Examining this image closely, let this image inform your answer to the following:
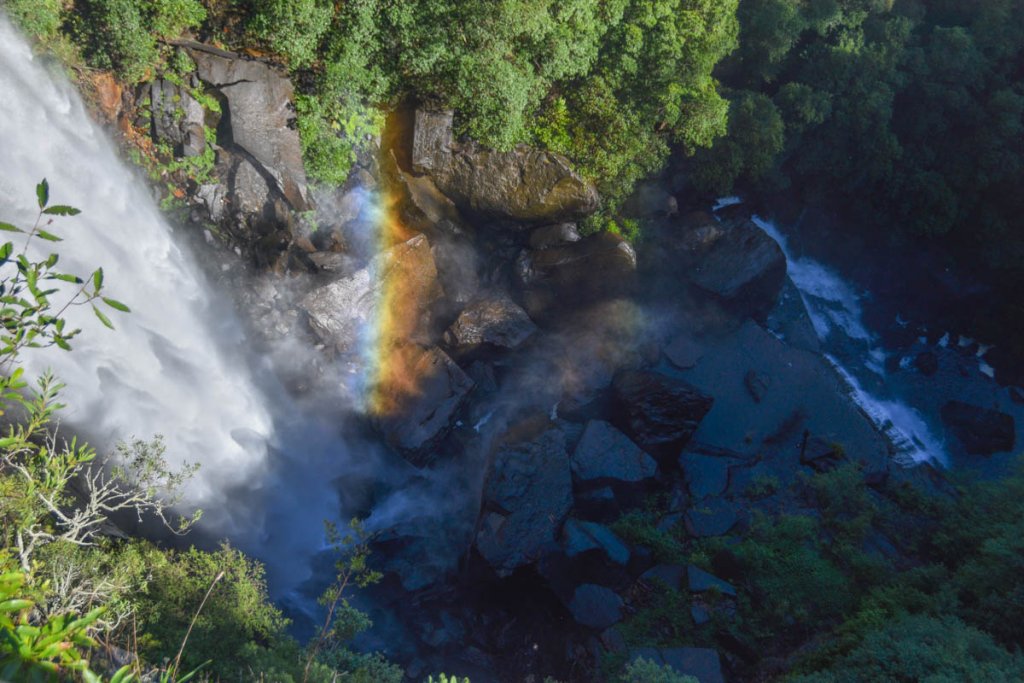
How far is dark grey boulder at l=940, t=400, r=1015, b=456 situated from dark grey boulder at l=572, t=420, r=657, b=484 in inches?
415

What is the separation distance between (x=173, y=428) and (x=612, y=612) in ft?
32.3

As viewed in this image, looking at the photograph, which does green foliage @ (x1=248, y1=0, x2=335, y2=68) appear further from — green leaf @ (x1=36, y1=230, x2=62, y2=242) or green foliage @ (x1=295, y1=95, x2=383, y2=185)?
green leaf @ (x1=36, y1=230, x2=62, y2=242)

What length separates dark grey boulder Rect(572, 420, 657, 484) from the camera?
1474 centimetres

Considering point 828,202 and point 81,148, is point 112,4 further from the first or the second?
point 828,202

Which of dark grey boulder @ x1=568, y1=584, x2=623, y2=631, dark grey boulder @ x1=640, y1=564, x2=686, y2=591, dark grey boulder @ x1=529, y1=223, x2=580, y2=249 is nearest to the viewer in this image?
dark grey boulder @ x1=568, y1=584, x2=623, y2=631

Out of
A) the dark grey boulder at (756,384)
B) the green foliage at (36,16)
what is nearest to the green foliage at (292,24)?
the green foliage at (36,16)

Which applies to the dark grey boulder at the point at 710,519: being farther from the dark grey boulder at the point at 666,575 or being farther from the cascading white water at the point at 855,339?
the cascading white water at the point at 855,339

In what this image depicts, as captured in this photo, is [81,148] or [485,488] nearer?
[81,148]

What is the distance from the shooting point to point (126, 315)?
1260 centimetres

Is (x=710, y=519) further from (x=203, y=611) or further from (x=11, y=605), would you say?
(x=11, y=605)

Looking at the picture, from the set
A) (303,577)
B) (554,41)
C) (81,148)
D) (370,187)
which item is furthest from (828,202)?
(81,148)

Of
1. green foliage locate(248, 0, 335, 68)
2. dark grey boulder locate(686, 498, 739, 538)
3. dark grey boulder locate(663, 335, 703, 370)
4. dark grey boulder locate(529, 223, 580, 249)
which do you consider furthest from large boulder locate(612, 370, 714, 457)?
green foliage locate(248, 0, 335, 68)

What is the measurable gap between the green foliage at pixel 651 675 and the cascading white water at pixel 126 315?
8.65 m

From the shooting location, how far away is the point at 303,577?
1355 cm
